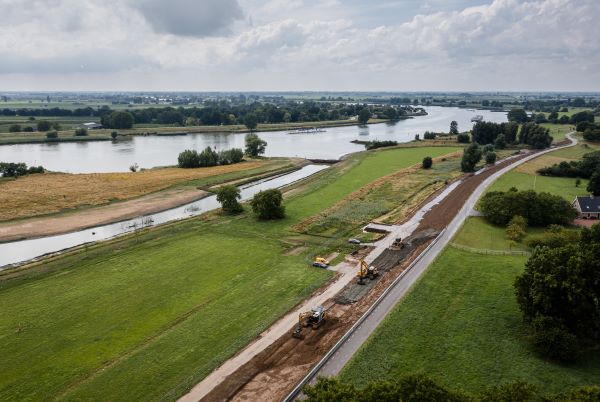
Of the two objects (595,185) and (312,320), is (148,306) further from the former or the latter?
(595,185)

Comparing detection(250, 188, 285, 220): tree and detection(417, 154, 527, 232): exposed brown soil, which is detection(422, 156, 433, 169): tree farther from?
detection(250, 188, 285, 220): tree

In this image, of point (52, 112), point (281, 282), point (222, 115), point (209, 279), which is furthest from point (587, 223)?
point (52, 112)

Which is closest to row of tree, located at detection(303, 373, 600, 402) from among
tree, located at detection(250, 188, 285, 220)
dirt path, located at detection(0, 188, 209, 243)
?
tree, located at detection(250, 188, 285, 220)

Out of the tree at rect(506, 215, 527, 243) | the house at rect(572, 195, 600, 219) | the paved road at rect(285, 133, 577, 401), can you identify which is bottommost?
the paved road at rect(285, 133, 577, 401)

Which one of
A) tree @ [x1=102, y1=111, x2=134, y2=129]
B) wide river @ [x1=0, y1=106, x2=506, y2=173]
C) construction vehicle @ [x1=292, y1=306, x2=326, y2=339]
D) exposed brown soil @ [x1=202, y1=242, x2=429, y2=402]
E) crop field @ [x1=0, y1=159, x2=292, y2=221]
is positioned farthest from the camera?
tree @ [x1=102, y1=111, x2=134, y2=129]

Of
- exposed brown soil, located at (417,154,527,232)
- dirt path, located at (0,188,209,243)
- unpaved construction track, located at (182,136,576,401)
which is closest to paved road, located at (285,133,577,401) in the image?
unpaved construction track, located at (182,136,576,401)

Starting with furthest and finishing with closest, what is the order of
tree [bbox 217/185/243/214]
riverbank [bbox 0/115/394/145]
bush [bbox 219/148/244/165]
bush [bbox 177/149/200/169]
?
riverbank [bbox 0/115/394/145] → bush [bbox 219/148/244/165] → bush [bbox 177/149/200/169] → tree [bbox 217/185/243/214]

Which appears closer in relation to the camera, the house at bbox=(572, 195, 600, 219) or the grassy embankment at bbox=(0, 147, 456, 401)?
the grassy embankment at bbox=(0, 147, 456, 401)

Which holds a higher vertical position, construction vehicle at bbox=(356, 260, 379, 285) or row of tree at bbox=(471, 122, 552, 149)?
row of tree at bbox=(471, 122, 552, 149)
